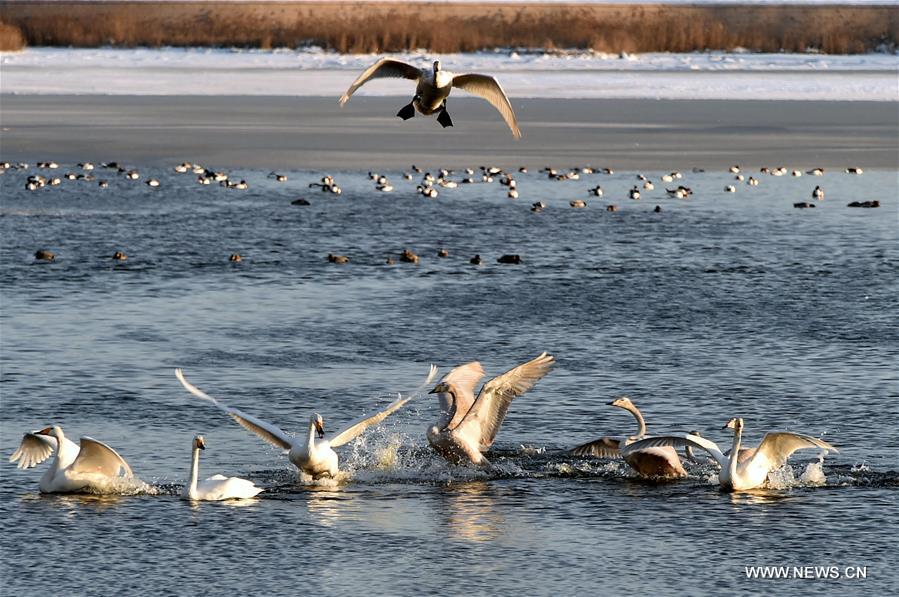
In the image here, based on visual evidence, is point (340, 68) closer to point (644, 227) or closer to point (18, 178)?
point (18, 178)

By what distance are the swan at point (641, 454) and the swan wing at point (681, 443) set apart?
10 cm

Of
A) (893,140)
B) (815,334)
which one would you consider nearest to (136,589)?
(815,334)

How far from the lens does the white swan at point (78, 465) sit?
40.6ft

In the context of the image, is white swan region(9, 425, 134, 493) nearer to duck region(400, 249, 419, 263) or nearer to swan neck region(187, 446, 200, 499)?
swan neck region(187, 446, 200, 499)

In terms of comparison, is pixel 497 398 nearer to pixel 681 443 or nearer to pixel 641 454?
pixel 641 454

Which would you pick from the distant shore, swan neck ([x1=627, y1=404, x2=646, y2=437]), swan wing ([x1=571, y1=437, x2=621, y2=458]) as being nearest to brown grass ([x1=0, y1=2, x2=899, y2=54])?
the distant shore

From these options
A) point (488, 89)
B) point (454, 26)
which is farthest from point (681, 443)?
point (454, 26)

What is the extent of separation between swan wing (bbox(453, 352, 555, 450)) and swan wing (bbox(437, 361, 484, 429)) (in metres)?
0.12

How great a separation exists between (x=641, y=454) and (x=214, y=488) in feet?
10.9

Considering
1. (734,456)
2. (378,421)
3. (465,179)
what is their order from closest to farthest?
(734,456)
(378,421)
(465,179)

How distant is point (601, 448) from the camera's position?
13281mm

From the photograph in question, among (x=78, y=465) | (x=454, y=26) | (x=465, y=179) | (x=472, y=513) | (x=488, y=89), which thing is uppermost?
(x=488, y=89)

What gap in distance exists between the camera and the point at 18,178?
32875 millimetres

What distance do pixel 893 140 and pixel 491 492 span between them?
31350mm
